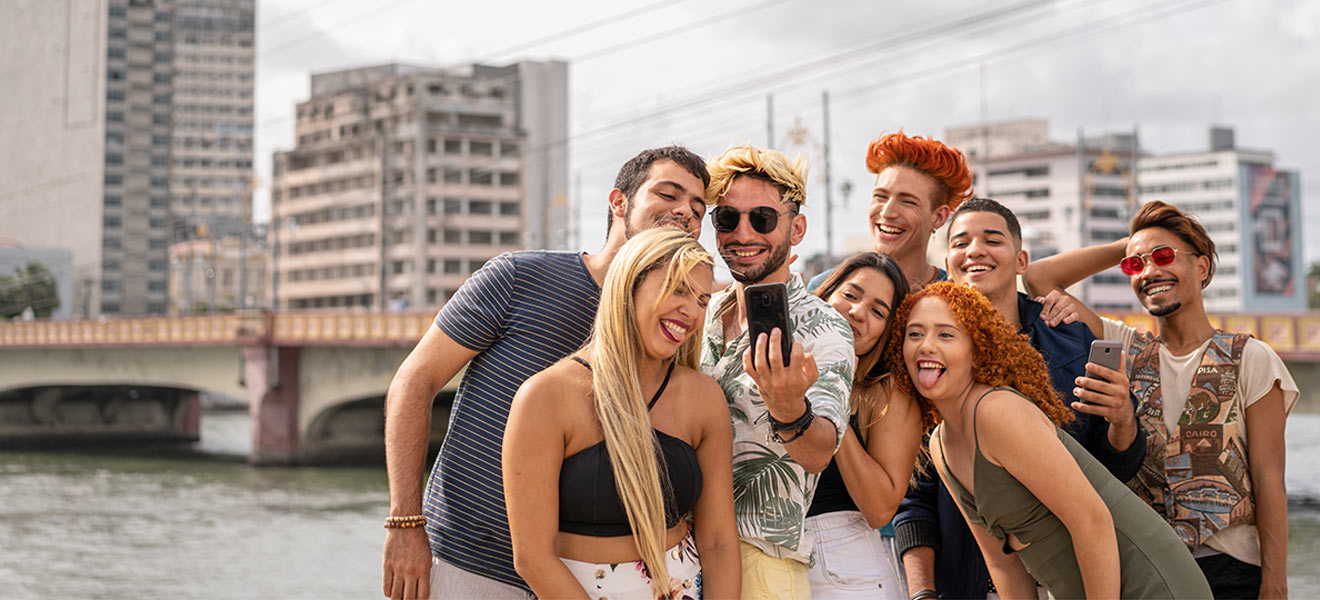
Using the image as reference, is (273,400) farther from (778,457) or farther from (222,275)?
(222,275)

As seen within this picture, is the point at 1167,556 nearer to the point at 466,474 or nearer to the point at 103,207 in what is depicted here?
the point at 466,474

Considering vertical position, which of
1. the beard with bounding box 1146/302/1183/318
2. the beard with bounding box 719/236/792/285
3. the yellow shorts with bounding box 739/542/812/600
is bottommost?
the yellow shorts with bounding box 739/542/812/600

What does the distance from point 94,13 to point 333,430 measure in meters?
86.8

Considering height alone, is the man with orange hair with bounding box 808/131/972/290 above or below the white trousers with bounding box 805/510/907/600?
above

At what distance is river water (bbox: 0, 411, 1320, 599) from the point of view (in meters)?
19.8

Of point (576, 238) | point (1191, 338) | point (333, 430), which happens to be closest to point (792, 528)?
point (1191, 338)

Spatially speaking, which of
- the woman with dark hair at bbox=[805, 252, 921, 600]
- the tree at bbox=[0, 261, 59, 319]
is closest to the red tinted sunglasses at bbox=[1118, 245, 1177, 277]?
the woman with dark hair at bbox=[805, 252, 921, 600]

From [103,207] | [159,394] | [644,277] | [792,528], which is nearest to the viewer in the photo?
[644,277]

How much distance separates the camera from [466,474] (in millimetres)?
3660

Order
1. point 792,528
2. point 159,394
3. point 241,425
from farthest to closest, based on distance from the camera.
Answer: point 241,425 < point 159,394 < point 792,528

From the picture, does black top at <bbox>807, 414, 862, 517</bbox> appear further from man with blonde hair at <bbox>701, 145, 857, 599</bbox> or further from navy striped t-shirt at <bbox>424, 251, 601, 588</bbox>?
navy striped t-shirt at <bbox>424, 251, 601, 588</bbox>

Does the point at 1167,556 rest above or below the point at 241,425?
above

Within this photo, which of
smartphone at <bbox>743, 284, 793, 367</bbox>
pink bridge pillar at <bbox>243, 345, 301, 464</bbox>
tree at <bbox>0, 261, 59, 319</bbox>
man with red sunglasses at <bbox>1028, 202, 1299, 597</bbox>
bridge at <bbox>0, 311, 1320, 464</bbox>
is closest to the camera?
smartphone at <bbox>743, 284, 793, 367</bbox>

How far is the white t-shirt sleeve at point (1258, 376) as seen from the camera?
4.34 meters
